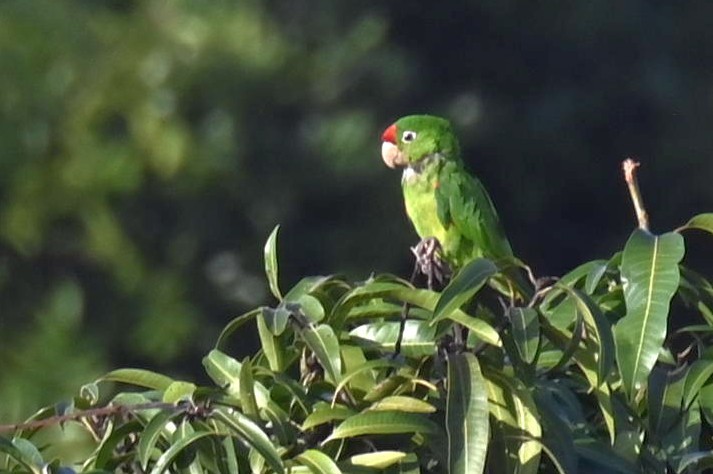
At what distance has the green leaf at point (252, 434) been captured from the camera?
879 millimetres

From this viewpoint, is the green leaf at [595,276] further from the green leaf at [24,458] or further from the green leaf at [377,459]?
the green leaf at [24,458]

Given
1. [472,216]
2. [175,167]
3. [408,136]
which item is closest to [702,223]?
[472,216]

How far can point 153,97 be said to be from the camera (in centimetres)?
385

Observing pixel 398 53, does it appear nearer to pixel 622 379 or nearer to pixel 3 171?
pixel 3 171

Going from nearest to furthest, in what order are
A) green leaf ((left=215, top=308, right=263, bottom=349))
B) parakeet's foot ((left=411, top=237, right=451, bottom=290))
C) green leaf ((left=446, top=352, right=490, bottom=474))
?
green leaf ((left=446, top=352, right=490, bottom=474)), green leaf ((left=215, top=308, right=263, bottom=349)), parakeet's foot ((left=411, top=237, right=451, bottom=290))

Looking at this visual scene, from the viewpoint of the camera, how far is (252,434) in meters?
0.89

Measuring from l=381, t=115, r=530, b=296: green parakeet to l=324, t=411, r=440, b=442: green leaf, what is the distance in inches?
43.8

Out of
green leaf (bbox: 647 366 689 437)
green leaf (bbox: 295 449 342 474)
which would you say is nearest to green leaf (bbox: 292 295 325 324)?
green leaf (bbox: 295 449 342 474)

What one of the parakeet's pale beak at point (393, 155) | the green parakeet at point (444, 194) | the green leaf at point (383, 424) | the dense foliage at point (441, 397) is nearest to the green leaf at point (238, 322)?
the dense foliage at point (441, 397)

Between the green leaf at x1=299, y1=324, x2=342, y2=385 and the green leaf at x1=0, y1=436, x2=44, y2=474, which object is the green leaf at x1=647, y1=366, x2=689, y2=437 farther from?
the green leaf at x1=0, y1=436, x2=44, y2=474

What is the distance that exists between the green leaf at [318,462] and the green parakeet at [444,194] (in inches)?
44.2

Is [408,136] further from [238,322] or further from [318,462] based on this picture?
[318,462]

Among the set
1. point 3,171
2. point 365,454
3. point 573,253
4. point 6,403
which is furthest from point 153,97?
point 365,454

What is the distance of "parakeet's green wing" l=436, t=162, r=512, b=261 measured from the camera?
81.7 inches
